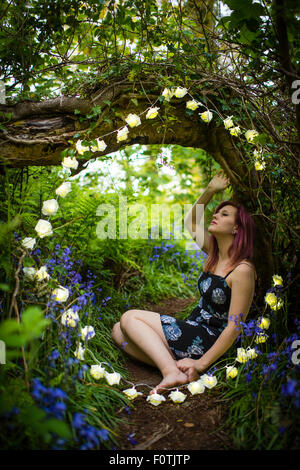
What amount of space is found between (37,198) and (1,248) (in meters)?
0.80

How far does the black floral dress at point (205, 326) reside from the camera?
2541mm

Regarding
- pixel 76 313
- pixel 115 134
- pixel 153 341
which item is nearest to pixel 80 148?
pixel 115 134

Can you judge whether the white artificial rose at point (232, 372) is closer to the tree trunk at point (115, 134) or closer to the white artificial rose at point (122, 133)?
the tree trunk at point (115, 134)

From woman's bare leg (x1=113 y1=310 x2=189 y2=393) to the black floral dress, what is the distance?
0.08 metres

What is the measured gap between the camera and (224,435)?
5.58 ft

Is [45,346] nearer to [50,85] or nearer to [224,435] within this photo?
[224,435]

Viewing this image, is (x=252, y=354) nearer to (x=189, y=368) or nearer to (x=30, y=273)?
(x=189, y=368)

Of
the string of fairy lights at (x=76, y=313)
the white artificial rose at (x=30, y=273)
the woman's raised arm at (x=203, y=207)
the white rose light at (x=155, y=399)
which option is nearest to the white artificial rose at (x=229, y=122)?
the string of fairy lights at (x=76, y=313)

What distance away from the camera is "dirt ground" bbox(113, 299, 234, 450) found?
5.43 ft

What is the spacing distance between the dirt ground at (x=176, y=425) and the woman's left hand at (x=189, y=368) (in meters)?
0.10

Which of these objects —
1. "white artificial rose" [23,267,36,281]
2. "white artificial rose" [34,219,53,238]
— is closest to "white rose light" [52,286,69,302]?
"white artificial rose" [23,267,36,281]
